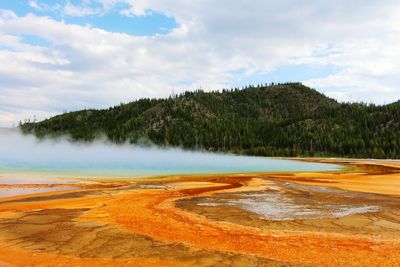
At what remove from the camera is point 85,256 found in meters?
10.8

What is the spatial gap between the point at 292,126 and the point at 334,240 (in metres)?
180

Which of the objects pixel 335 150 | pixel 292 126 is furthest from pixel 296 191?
pixel 292 126

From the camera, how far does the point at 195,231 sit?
45.3ft

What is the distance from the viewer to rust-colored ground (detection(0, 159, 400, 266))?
422 inches

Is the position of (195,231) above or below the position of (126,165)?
below

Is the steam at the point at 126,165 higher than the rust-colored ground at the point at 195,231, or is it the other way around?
the steam at the point at 126,165

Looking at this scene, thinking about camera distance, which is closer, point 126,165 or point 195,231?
point 195,231

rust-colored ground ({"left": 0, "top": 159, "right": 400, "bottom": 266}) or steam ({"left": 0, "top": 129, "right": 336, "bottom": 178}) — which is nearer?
rust-colored ground ({"left": 0, "top": 159, "right": 400, "bottom": 266})

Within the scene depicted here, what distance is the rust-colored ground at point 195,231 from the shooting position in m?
10.7

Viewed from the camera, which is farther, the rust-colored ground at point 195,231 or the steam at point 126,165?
the steam at point 126,165

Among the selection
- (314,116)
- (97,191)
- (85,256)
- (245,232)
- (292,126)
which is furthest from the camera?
(314,116)

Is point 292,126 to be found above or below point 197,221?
above

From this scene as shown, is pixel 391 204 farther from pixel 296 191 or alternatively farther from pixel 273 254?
pixel 273 254

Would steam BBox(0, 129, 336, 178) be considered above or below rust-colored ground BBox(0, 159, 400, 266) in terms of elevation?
above
